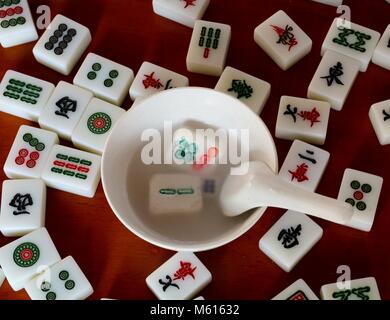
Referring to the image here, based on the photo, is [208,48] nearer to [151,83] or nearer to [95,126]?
[151,83]

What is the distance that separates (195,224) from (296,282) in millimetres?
180

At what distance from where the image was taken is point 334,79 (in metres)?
1.07

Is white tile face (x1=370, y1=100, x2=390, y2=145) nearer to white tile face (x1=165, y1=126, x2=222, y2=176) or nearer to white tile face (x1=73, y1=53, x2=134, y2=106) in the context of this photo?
white tile face (x1=165, y1=126, x2=222, y2=176)

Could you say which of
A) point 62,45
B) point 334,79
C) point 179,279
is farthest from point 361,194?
point 62,45

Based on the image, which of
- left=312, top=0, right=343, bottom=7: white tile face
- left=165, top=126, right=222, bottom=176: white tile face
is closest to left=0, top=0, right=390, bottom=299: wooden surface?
left=312, top=0, right=343, bottom=7: white tile face

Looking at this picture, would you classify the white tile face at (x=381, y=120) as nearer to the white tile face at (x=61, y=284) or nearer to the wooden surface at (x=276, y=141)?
the wooden surface at (x=276, y=141)

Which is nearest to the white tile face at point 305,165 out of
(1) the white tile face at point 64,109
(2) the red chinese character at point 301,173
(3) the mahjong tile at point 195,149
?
(2) the red chinese character at point 301,173

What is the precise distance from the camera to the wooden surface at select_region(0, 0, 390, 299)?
0.98 meters

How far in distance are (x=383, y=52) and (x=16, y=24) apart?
62 cm

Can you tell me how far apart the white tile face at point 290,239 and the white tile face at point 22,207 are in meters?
0.35

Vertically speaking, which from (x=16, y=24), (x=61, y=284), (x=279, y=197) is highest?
(x=279, y=197)

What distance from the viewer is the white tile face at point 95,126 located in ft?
3.41

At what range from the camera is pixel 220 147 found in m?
0.96
